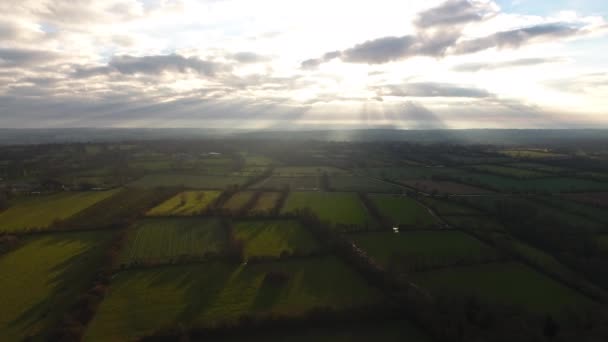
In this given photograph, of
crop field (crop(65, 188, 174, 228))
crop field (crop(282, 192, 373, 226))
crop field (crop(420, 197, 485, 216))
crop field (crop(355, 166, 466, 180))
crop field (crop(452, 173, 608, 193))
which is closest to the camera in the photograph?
crop field (crop(65, 188, 174, 228))

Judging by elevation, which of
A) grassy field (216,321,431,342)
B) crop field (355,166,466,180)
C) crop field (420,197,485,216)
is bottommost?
grassy field (216,321,431,342)

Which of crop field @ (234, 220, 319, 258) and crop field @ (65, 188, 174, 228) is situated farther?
crop field @ (65, 188, 174, 228)

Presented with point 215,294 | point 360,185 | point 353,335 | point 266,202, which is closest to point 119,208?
point 266,202

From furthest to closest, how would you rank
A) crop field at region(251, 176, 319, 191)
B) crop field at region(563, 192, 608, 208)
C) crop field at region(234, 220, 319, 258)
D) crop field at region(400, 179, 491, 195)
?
1. crop field at region(251, 176, 319, 191)
2. crop field at region(400, 179, 491, 195)
3. crop field at region(563, 192, 608, 208)
4. crop field at region(234, 220, 319, 258)

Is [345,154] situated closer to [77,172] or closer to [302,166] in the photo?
[302,166]

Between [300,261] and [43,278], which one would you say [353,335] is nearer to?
[300,261]

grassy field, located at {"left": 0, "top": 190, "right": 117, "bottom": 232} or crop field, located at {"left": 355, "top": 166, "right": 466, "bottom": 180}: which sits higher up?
crop field, located at {"left": 355, "top": 166, "right": 466, "bottom": 180}

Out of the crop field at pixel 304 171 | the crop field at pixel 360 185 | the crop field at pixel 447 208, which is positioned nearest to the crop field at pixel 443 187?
the crop field at pixel 360 185

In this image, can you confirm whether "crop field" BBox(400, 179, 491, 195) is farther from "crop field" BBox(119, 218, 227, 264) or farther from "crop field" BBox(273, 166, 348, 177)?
"crop field" BBox(119, 218, 227, 264)

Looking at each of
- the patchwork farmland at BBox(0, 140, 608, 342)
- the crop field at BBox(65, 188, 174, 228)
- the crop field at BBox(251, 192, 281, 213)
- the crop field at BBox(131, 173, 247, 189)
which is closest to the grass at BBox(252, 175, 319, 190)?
the patchwork farmland at BBox(0, 140, 608, 342)
